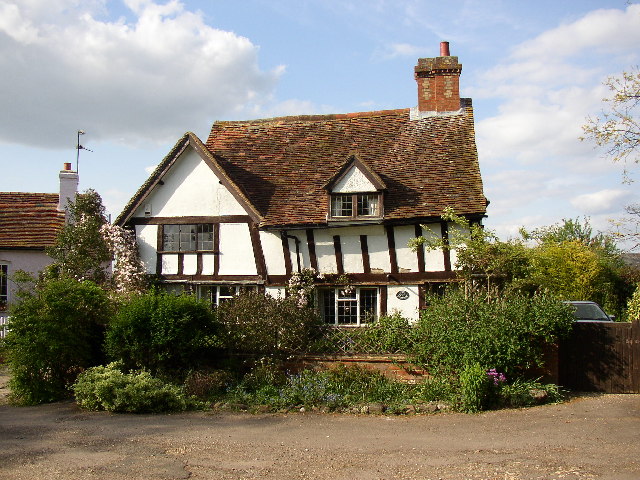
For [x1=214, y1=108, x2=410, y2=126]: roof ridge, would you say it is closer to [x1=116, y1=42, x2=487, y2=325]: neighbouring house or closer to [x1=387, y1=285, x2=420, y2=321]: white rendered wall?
[x1=116, y1=42, x2=487, y2=325]: neighbouring house

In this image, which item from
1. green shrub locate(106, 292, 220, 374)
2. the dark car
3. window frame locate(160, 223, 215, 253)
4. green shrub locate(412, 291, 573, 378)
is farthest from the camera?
window frame locate(160, 223, 215, 253)

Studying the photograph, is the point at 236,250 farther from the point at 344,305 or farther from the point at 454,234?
the point at 454,234

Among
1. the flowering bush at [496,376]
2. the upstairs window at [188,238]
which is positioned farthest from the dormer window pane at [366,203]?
the flowering bush at [496,376]

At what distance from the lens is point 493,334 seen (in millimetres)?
13273

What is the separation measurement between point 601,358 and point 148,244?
13.9 meters

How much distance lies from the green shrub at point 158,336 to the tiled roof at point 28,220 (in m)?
11.6

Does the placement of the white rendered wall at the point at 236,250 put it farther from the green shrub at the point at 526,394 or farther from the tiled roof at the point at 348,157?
the green shrub at the point at 526,394

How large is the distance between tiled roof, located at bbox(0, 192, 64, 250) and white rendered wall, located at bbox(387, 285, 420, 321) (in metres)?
14.2

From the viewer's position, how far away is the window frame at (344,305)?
18.9 metres

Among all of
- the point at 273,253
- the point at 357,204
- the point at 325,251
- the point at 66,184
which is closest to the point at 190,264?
the point at 273,253

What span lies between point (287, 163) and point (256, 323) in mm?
7386

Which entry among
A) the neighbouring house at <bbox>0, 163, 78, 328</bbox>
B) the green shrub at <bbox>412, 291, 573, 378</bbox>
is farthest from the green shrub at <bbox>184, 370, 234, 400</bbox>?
the neighbouring house at <bbox>0, 163, 78, 328</bbox>

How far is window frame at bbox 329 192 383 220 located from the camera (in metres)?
18.6

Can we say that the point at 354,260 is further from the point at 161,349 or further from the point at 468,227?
the point at 161,349
